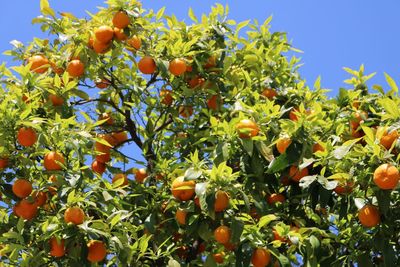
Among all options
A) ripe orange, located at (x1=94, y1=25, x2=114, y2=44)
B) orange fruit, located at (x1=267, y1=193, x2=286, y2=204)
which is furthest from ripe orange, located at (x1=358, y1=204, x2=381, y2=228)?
ripe orange, located at (x1=94, y1=25, x2=114, y2=44)

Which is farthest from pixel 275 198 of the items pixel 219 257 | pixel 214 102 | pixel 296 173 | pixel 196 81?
pixel 196 81

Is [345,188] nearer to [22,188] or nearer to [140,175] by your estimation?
[140,175]

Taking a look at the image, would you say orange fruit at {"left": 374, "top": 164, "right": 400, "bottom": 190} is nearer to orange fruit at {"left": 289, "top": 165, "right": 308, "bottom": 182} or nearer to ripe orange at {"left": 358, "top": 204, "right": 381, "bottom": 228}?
ripe orange at {"left": 358, "top": 204, "right": 381, "bottom": 228}

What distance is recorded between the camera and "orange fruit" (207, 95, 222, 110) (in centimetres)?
532

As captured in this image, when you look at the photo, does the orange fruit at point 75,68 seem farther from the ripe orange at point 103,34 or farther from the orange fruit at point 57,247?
the orange fruit at point 57,247

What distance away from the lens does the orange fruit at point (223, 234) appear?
4.15 meters

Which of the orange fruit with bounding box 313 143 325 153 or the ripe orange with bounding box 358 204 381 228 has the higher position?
the orange fruit with bounding box 313 143 325 153

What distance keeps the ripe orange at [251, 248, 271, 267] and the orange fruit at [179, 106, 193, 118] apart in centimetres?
157

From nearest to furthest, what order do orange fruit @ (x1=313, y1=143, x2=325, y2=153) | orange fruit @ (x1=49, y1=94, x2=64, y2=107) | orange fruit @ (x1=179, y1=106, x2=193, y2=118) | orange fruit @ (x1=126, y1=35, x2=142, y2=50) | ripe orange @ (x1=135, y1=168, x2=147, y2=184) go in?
orange fruit @ (x1=313, y1=143, x2=325, y2=153) < orange fruit @ (x1=49, y1=94, x2=64, y2=107) < orange fruit @ (x1=126, y1=35, x2=142, y2=50) < ripe orange @ (x1=135, y1=168, x2=147, y2=184) < orange fruit @ (x1=179, y1=106, x2=193, y2=118)

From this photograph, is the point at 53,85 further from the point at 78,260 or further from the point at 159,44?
the point at 78,260

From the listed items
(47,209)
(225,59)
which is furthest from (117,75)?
(47,209)

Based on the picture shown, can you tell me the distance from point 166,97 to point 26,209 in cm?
149

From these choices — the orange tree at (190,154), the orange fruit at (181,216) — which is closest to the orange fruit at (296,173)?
the orange tree at (190,154)

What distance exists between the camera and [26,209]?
4602 mm
